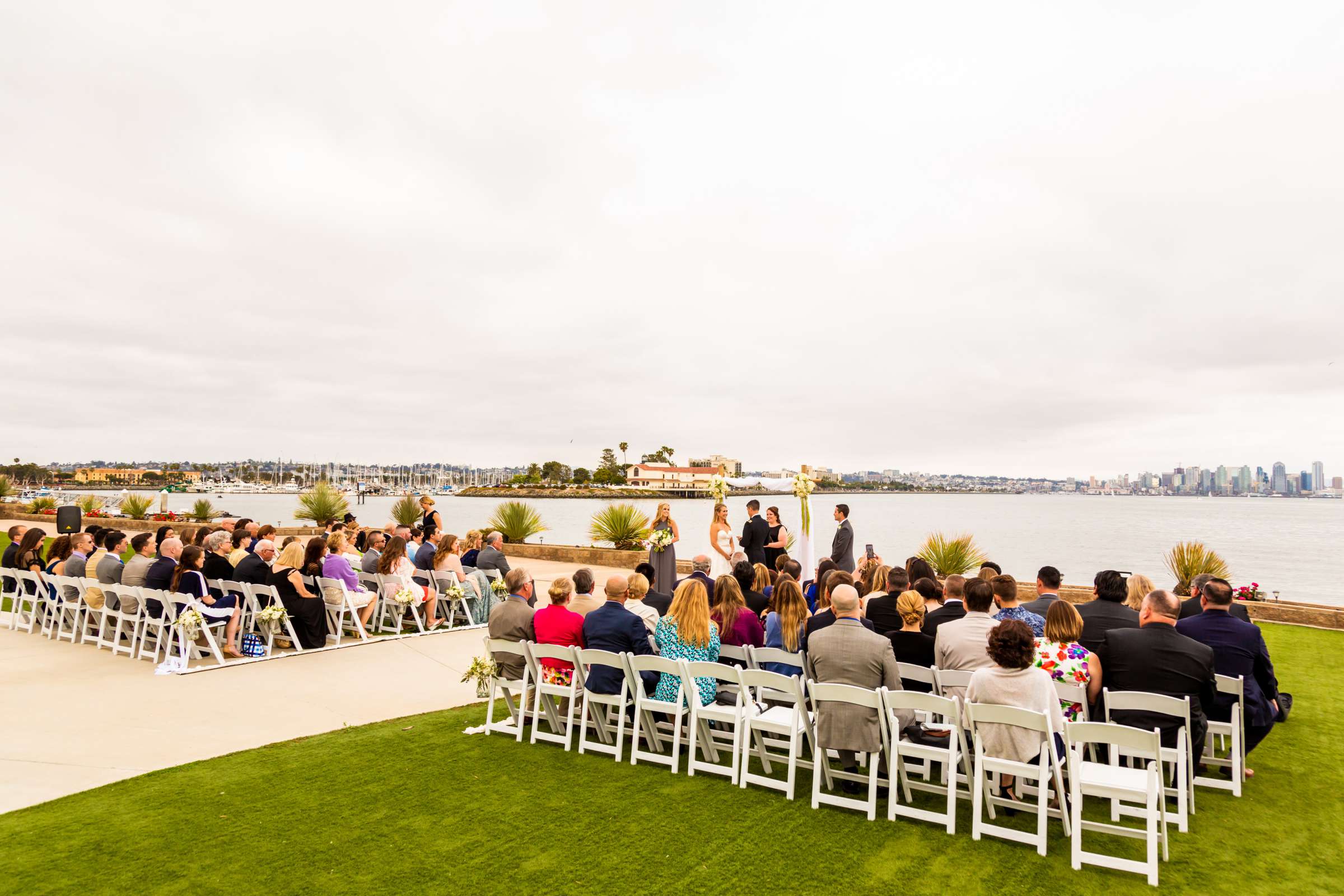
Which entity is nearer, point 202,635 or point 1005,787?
point 1005,787

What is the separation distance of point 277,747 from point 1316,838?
22.1 feet

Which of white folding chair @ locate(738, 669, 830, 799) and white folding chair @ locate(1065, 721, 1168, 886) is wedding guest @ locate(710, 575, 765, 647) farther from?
white folding chair @ locate(1065, 721, 1168, 886)

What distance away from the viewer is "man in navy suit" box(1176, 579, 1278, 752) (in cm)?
471

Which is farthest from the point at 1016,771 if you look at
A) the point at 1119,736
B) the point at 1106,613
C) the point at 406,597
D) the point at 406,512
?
the point at 406,512

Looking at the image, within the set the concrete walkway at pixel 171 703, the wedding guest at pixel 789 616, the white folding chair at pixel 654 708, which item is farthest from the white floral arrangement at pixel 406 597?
the wedding guest at pixel 789 616

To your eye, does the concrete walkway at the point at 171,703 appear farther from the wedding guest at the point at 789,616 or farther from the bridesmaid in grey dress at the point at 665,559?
the bridesmaid in grey dress at the point at 665,559

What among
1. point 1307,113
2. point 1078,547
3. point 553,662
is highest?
point 1307,113

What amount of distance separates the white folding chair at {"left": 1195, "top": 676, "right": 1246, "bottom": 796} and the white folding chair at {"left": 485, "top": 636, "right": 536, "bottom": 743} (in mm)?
4699

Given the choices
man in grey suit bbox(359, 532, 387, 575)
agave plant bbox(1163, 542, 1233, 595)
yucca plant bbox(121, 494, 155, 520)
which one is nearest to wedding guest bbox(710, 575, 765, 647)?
man in grey suit bbox(359, 532, 387, 575)

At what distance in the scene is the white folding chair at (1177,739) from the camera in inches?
156

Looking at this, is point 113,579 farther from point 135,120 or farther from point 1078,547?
point 1078,547

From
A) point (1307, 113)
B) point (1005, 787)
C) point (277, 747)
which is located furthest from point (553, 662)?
point (1307, 113)

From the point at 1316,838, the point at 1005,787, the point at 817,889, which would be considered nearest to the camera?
the point at 817,889

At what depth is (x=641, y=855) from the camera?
3623 mm
